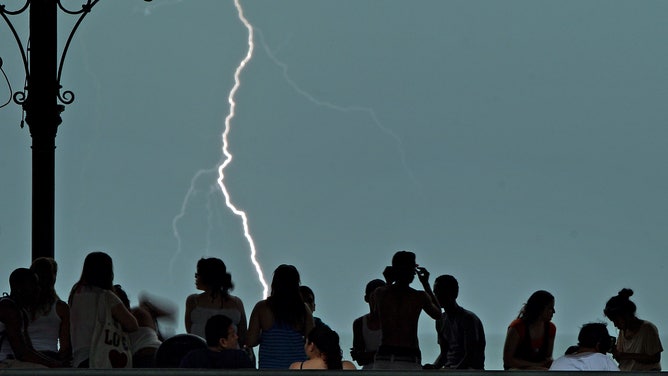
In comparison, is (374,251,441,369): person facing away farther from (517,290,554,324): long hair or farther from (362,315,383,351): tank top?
(517,290,554,324): long hair

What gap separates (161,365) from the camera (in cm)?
923

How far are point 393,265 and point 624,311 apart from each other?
1.96 metres

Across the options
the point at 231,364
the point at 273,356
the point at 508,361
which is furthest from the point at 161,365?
the point at 508,361

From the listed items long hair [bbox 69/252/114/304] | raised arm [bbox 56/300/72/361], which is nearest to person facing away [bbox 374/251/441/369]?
long hair [bbox 69/252/114/304]

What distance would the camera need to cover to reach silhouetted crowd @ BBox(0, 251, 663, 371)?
368 inches

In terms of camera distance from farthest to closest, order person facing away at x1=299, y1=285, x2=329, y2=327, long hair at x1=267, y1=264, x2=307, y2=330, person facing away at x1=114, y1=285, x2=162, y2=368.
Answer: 1. person facing away at x1=299, y1=285, x2=329, y2=327
2. long hair at x1=267, y1=264, x2=307, y2=330
3. person facing away at x1=114, y1=285, x2=162, y2=368

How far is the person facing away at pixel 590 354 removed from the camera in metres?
9.66

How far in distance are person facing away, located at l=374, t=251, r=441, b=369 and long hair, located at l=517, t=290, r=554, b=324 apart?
23.8 inches

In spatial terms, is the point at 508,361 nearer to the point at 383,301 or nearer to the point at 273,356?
the point at 383,301

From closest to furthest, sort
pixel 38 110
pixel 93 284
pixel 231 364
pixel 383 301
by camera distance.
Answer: pixel 231 364 < pixel 93 284 < pixel 383 301 < pixel 38 110

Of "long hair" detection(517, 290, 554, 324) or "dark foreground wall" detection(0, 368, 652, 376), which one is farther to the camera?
"long hair" detection(517, 290, 554, 324)

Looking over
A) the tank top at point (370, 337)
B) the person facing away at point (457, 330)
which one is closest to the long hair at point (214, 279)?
the tank top at point (370, 337)

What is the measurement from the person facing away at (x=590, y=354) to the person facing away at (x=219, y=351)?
76.4 inches

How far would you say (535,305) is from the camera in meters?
10.4
